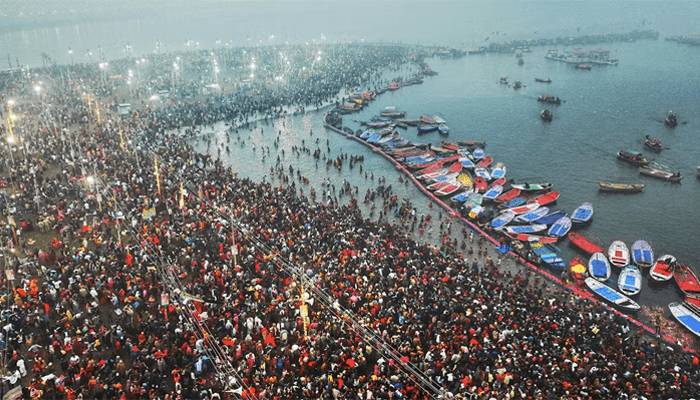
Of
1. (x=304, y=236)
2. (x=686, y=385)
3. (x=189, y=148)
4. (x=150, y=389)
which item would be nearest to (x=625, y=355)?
(x=686, y=385)

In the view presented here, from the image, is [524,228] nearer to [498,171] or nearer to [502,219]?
[502,219]

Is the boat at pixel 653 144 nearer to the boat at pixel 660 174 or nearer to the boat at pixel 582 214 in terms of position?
the boat at pixel 660 174

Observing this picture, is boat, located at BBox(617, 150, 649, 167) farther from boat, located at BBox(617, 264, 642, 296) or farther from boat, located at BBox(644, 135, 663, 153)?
boat, located at BBox(617, 264, 642, 296)

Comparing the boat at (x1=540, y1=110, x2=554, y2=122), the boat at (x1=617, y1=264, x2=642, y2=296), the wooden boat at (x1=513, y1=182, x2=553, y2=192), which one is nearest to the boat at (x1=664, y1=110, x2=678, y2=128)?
the boat at (x1=540, y1=110, x2=554, y2=122)

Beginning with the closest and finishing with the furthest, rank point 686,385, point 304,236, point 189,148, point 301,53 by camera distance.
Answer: point 686,385
point 304,236
point 189,148
point 301,53

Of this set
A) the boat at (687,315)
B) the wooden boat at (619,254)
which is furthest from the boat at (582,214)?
the boat at (687,315)

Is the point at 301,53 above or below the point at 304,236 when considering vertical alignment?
above

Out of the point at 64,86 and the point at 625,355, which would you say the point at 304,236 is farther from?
the point at 64,86

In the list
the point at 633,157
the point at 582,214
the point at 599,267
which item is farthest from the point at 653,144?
the point at 599,267
